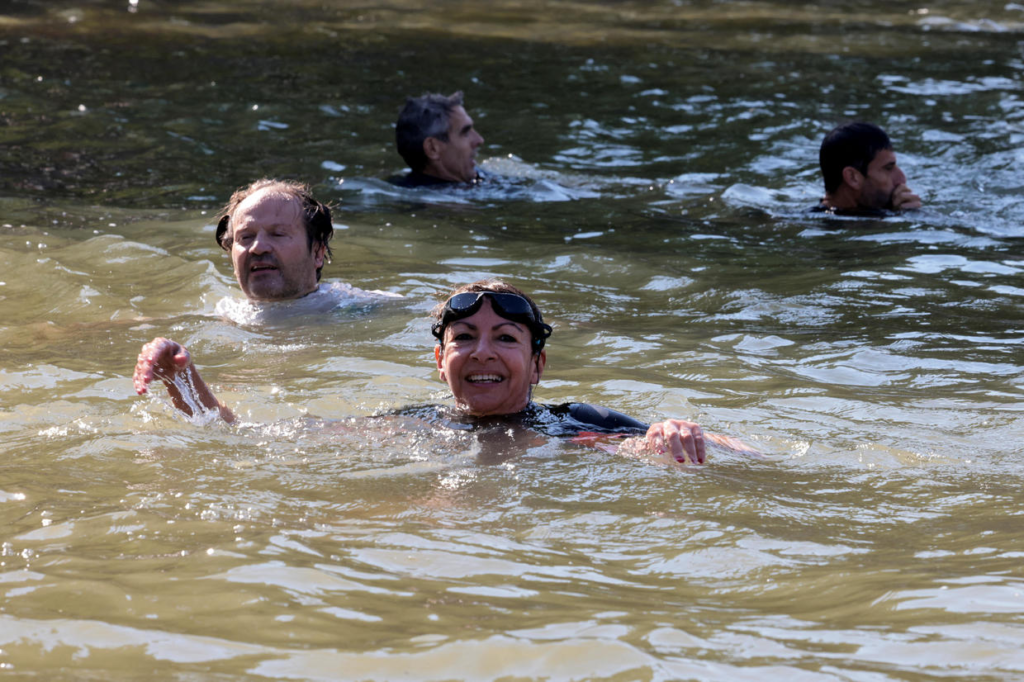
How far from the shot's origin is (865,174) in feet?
37.3

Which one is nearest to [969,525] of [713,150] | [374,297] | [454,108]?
[374,297]

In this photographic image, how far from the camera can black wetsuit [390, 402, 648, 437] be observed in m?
5.94

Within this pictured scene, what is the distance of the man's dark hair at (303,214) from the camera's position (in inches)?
334

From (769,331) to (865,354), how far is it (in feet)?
2.57

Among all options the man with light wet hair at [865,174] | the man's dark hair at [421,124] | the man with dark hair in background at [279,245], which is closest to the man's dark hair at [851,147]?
the man with light wet hair at [865,174]

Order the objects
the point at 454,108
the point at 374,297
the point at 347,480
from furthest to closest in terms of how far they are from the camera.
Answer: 1. the point at 454,108
2. the point at 374,297
3. the point at 347,480

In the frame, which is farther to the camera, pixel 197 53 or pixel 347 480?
pixel 197 53

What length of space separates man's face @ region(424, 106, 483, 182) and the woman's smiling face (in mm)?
6758

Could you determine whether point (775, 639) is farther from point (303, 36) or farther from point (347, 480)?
point (303, 36)

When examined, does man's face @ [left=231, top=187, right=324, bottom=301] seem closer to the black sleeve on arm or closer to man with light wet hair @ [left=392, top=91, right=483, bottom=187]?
the black sleeve on arm

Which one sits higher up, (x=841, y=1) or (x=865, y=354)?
(x=841, y=1)

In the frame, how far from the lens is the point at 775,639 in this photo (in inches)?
143

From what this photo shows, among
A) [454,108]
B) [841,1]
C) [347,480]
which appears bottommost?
[347,480]

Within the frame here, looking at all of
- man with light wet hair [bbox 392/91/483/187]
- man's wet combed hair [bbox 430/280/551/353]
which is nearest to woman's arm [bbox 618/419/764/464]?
man's wet combed hair [bbox 430/280/551/353]
